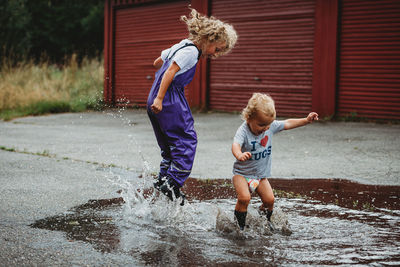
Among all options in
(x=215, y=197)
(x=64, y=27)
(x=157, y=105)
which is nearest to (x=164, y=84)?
(x=157, y=105)

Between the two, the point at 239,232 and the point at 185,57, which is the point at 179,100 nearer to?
the point at 185,57

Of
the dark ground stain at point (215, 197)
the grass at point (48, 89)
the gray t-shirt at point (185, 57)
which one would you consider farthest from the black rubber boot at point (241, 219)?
the grass at point (48, 89)

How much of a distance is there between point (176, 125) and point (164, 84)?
356 millimetres

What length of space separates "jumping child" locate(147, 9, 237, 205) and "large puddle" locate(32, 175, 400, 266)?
0.31 meters

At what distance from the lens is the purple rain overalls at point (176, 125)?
4.25 metres

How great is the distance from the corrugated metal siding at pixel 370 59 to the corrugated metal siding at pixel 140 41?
539 centimetres

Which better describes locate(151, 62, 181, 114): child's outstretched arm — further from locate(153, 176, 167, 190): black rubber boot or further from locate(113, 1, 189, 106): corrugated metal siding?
locate(113, 1, 189, 106): corrugated metal siding

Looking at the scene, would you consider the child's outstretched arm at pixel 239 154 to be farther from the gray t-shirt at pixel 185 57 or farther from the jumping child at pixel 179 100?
the gray t-shirt at pixel 185 57

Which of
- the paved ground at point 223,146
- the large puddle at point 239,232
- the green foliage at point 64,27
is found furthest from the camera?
the green foliage at point 64,27

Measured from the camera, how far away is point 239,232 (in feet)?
12.6

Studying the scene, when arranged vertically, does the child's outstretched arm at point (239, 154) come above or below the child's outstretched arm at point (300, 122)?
below

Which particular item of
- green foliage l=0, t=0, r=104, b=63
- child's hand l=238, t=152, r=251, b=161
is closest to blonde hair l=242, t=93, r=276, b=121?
A: child's hand l=238, t=152, r=251, b=161

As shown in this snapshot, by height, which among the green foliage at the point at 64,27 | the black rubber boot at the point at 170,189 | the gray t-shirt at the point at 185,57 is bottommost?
the black rubber boot at the point at 170,189

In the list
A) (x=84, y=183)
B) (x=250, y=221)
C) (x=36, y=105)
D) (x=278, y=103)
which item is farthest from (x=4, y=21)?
(x=250, y=221)
